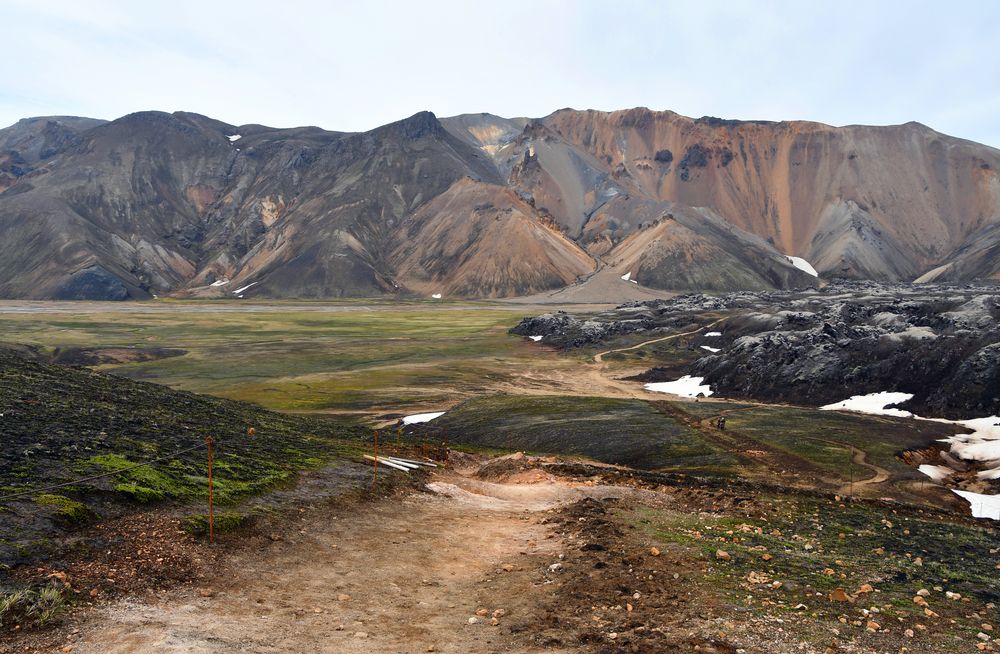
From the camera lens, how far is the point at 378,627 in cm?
1552

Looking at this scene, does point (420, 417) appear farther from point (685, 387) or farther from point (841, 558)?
point (841, 558)

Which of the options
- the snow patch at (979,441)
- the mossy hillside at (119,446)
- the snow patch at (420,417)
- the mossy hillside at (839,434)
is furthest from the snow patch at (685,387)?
the mossy hillside at (119,446)

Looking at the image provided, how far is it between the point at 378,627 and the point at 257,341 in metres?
110

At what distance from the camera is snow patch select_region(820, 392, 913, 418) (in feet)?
185

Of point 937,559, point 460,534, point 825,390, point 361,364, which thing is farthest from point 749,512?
point 361,364

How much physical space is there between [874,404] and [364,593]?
53.7 m

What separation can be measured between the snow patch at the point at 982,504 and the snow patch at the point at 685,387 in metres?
34.9

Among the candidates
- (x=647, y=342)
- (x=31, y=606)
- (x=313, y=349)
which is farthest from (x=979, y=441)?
(x=313, y=349)

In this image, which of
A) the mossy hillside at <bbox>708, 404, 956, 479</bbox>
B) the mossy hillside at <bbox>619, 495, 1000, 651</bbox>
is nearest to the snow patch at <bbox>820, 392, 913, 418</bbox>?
the mossy hillside at <bbox>708, 404, 956, 479</bbox>

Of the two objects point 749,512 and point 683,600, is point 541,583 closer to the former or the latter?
point 683,600

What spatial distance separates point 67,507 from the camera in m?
18.8

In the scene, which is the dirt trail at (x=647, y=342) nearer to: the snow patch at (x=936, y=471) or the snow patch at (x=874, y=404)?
the snow patch at (x=874, y=404)

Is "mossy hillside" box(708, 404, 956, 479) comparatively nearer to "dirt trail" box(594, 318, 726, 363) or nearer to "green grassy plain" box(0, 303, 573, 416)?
"green grassy plain" box(0, 303, 573, 416)

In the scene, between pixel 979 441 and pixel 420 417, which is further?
pixel 420 417
